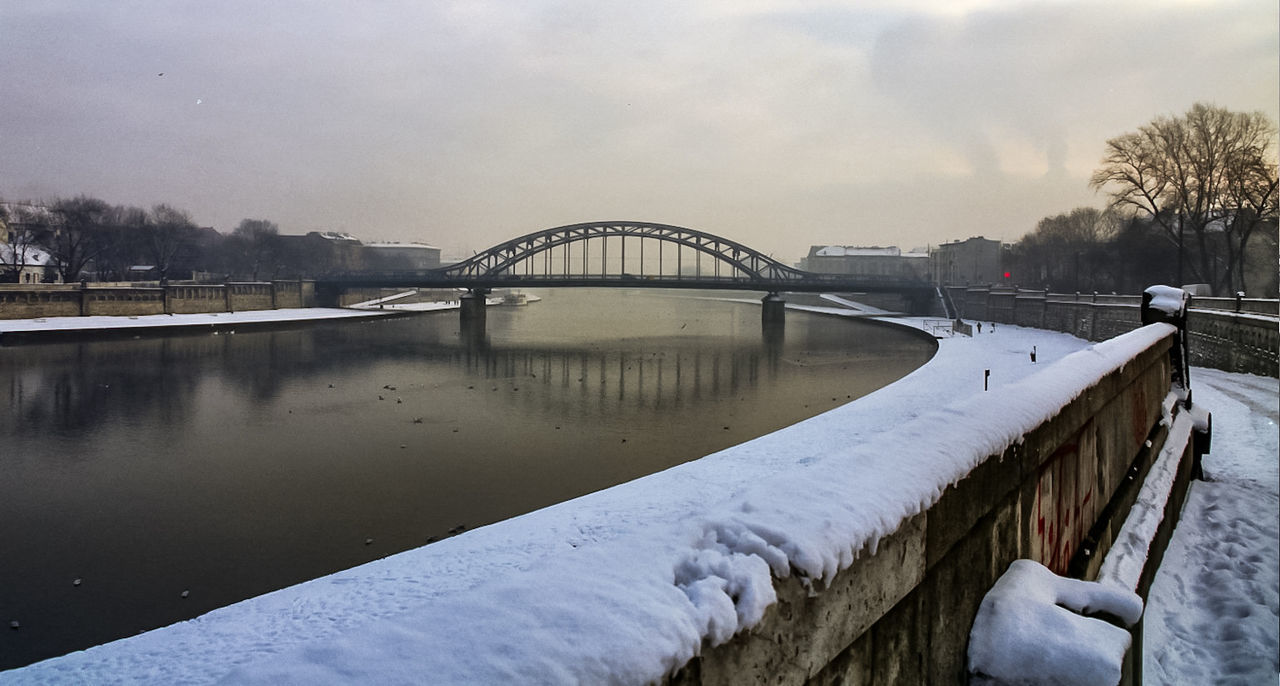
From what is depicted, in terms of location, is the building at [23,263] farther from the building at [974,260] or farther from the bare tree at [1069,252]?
the building at [974,260]

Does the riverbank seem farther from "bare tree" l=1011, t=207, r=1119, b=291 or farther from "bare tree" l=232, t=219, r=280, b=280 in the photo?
"bare tree" l=232, t=219, r=280, b=280

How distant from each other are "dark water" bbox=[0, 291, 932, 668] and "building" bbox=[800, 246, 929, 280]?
8244cm

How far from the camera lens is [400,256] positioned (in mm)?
120812

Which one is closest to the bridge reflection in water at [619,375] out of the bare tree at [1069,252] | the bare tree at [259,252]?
the bare tree at [1069,252]

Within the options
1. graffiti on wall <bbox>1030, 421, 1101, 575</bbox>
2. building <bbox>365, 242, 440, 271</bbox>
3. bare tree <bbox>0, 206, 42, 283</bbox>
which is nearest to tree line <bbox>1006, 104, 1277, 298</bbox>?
graffiti on wall <bbox>1030, 421, 1101, 575</bbox>

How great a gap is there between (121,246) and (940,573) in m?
63.3

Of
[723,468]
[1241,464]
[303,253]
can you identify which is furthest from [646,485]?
[303,253]

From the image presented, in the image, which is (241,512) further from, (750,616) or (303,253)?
(303,253)

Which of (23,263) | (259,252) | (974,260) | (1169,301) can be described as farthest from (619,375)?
(974,260)

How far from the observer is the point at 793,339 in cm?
4638

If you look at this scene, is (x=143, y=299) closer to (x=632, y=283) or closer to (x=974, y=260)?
(x=632, y=283)

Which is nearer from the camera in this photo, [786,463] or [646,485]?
[646,485]

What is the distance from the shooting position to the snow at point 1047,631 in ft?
9.17

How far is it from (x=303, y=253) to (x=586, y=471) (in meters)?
86.6
